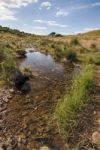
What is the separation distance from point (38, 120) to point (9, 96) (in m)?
2.73

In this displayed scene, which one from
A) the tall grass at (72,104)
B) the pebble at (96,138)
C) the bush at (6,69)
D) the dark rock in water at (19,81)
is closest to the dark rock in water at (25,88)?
the dark rock in water at (19,81)

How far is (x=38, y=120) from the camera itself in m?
9.25

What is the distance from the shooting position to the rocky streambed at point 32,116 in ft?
25.5

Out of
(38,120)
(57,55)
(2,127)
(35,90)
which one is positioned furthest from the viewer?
(57,55)

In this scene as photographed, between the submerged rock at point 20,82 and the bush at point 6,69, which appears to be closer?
the submerged rock at point 20,82

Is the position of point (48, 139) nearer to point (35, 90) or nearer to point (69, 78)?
point (35, 90)

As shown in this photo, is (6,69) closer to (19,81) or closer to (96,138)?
(19,81)

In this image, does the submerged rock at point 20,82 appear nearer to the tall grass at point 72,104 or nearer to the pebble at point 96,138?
the tall grass at point 72,104

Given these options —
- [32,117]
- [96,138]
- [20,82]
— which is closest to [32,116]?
[32,117]

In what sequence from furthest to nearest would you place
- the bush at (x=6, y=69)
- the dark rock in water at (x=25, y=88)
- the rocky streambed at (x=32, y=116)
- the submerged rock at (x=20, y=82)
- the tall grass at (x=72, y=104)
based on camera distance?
the bush at (x=6, y=69) → the submerged rock at (x=20, y=82) → the dark rock in water at (x=25, y=88) → the tall grass at (x=72, y=104) → the rocky streambed at (x=32, y=116)

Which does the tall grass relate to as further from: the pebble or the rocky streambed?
the pebble

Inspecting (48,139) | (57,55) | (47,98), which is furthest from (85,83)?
Result: (57,55)

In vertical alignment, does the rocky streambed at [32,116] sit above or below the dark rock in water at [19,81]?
below

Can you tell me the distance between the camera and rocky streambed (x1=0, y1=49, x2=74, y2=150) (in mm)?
7777
